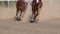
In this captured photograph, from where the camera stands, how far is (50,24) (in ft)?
7.84

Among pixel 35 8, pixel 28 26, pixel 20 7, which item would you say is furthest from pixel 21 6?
pixel 28 26

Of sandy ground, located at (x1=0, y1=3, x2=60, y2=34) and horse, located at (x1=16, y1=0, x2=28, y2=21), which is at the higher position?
horse, located at (x1=16, y1=0, x2=28, y2=21)

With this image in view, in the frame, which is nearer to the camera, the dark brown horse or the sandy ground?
the sandy ground

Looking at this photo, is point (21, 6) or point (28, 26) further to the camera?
point (21, 6)

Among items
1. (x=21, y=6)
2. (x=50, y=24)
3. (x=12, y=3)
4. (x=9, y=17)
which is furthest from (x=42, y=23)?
(x=12, y=3)

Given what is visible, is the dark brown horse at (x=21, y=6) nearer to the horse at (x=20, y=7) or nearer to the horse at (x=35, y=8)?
the horse at (x=20, y=7)

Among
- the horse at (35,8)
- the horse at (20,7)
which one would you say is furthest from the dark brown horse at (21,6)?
the horse at (35,8)

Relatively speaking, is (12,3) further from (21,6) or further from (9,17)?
(21,6)

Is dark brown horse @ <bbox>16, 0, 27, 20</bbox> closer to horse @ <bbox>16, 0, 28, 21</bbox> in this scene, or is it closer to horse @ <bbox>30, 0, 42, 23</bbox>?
horse @ <bbox>16, 0, 28, 21</bbox>

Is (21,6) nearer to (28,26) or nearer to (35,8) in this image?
(35,8)

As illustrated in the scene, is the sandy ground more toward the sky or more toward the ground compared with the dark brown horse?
more toward the ground

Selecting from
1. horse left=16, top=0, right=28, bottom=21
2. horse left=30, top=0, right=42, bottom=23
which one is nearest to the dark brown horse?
horse left=16, top=0, right=28, bottom=21

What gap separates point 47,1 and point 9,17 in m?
1.52

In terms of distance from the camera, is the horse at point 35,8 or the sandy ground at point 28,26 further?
the horse at point 35,8
